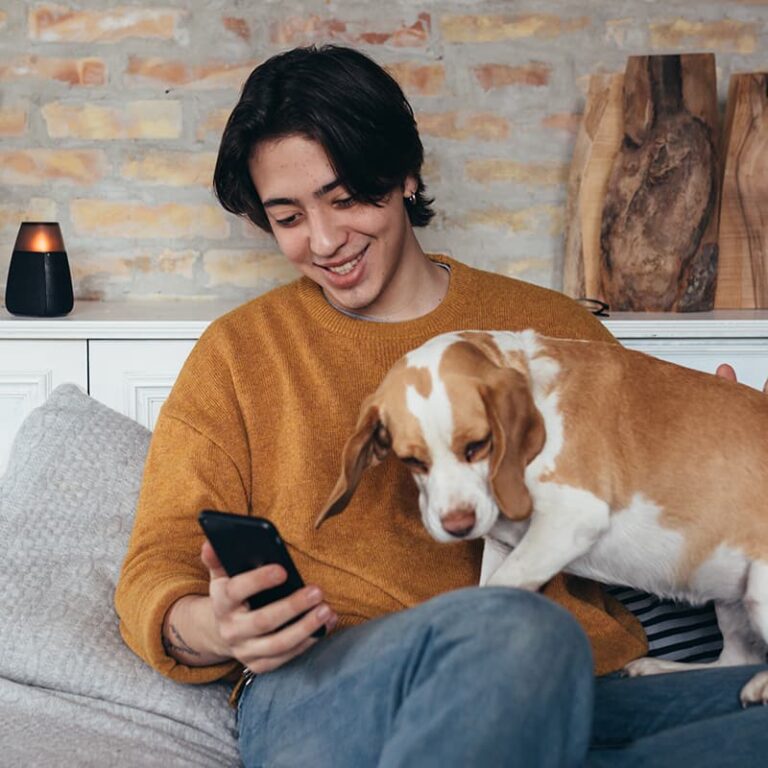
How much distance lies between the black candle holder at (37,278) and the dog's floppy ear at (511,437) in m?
1.27

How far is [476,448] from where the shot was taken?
51.7 inches

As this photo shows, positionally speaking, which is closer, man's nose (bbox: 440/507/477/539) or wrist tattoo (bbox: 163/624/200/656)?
man's nose (bbox: 440/507/477/539)

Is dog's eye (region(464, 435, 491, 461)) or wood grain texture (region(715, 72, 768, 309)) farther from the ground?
wood grain texture (region(715, 72, 768, 309))

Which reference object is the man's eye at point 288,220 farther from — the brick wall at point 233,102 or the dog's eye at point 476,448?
the brick wall at point 233,102

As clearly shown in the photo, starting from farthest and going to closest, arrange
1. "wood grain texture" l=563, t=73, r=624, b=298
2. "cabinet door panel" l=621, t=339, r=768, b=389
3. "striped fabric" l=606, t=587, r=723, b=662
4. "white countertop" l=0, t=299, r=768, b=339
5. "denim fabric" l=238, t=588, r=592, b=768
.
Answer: "wood grain texture" l=563, t=73, r=624, b=298 → "cabinet door panel" l=621, t=339, r=768, b=389 → "white countertop" l=0, t=299, r=768, b=339 → "striped fabric" l=606, t=587, r=723, b=662 → "denim fabric" l=238, t=588, r=592, b=768

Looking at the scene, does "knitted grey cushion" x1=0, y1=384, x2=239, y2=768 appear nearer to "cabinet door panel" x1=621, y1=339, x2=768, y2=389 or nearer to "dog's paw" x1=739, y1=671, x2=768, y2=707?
"dog's paw" x1=739, y1=671, x2=768, y2=707

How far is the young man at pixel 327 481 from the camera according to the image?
1.21 meters

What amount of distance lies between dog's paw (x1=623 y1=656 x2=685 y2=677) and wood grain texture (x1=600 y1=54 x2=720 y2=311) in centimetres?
109

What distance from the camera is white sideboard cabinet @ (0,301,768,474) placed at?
7.41 ft

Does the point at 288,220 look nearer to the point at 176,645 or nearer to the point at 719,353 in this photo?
the point at 176,645

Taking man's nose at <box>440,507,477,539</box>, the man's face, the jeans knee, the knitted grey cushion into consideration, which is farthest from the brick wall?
the jeans knee

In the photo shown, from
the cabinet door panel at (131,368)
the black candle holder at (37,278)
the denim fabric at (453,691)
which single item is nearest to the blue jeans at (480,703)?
the denim fabric at (453,691)

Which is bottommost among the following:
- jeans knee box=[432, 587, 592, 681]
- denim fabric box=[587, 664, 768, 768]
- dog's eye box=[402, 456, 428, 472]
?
denim fabric box=[587, 664, 768, 768]

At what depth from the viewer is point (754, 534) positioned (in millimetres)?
1450
